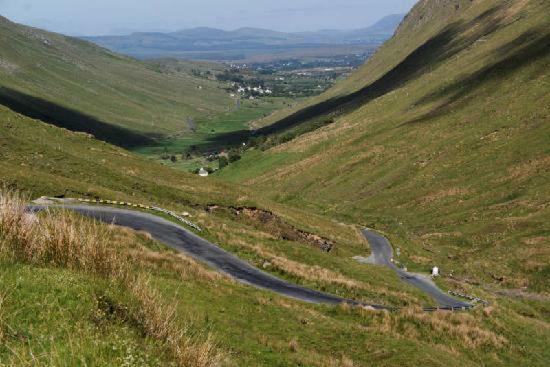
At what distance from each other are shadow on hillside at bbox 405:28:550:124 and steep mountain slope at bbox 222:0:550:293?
1.59 ft

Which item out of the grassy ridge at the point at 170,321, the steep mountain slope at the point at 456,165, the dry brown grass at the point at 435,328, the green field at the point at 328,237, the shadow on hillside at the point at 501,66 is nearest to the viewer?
the grassy ridge at the point at 170,321

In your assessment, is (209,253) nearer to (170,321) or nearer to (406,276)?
(406,276)

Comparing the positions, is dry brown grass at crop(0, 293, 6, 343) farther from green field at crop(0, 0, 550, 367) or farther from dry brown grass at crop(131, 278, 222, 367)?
dry brown grass at crop(131, 278, 222, 367)

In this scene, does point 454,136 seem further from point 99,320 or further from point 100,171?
point 99,320

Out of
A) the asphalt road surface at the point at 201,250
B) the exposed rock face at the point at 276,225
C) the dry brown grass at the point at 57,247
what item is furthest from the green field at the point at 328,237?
the asphalt road surface at the point at 201,250

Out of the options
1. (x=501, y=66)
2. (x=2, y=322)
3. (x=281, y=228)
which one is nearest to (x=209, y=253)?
(x=281, y=228)

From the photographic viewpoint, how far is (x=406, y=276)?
A: 2215 inches

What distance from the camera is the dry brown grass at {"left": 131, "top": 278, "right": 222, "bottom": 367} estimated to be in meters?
10.5

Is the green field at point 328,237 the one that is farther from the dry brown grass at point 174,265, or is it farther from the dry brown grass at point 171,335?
the dry brown grass at point 174,265

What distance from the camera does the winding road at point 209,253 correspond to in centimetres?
3578

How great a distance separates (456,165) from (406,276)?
4838 cm

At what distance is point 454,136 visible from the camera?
10969cm

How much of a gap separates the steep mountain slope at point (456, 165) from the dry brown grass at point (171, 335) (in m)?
53.6

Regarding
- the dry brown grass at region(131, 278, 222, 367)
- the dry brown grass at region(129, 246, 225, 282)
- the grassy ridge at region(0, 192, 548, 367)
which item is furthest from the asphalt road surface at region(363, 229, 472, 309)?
the dry brown grass at region(131, 278, 222, 367)
